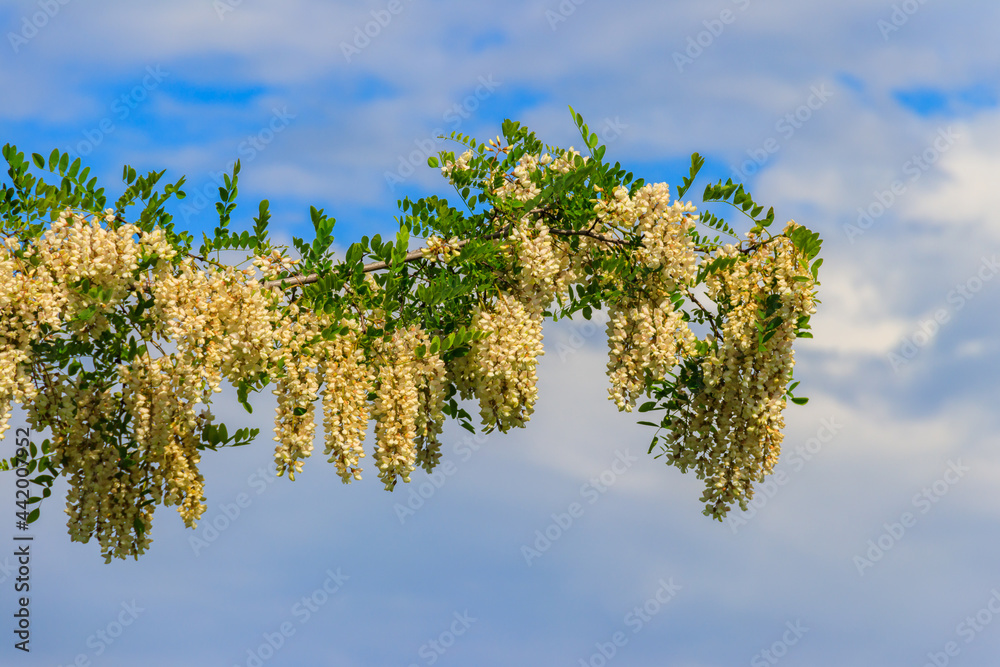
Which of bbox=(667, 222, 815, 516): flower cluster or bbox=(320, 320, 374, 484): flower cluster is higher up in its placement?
bbox=(667, 222, 815, 516): flower cluster

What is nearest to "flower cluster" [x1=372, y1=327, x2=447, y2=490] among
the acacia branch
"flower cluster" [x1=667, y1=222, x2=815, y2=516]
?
the acacia branch

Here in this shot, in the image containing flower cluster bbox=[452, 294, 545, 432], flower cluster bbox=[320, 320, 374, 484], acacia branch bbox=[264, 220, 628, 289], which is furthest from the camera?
acacia branch bbox=[264, 220, 628, 289]

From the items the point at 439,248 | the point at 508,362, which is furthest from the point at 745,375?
the point at 439,248

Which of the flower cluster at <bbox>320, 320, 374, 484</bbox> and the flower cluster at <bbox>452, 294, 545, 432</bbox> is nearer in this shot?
the flower cluster at <bbox>320, 320, 374, 484</bbox>

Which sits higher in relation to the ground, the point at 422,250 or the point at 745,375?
the point at 422,250

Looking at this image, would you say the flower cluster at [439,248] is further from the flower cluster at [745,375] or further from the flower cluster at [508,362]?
the flower cluster at [745,375]

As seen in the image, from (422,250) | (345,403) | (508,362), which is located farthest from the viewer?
(422,250)

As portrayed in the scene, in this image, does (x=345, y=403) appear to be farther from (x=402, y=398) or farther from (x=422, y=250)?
(x=422, y=250)

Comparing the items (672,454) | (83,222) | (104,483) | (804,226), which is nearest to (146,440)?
(104,483)

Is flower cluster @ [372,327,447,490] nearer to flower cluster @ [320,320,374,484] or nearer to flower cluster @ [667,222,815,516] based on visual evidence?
flower cluster @ [320,320,374,484]

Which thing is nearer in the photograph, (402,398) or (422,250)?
(402,398)

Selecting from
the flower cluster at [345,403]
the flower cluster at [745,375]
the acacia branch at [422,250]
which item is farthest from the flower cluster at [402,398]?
the flower cluster at [745,375]

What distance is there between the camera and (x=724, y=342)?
7.04 m

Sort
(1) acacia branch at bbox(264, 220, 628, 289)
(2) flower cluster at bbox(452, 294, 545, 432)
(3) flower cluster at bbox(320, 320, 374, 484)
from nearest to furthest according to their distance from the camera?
(3) flower cluster at bbox(320, 320, 374, 484) < (2) flower cluster at bbox(452, 294, 545, 432) < (1) acacia branch at bbox(264, 220, 628, 289)
